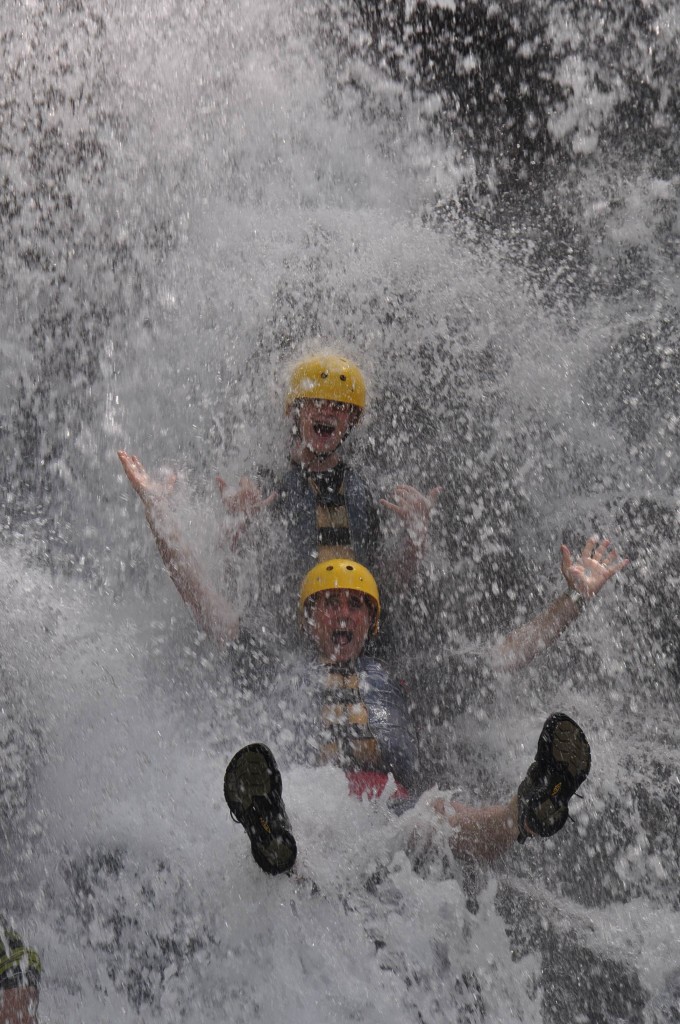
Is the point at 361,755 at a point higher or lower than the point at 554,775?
lower

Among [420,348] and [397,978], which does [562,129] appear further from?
[397,978]

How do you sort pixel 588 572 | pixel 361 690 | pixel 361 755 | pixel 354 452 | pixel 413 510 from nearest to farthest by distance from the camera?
pixel 361 755, pixel 361 690, pixel 588 572, pixel 413 510, pixel 354 452

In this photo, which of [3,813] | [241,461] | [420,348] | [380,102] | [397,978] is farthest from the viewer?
[380,102]

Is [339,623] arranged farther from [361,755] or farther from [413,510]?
[413,510]

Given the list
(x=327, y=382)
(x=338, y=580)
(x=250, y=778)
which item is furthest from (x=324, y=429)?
(x=250, y=778)

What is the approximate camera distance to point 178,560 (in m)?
3.60

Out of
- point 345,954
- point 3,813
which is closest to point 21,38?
point 3,813

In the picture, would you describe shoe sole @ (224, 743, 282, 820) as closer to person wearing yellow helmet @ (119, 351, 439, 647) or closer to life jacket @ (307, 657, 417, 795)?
life jacket @ (307, 657, 417, 795)

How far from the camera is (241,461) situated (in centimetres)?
455

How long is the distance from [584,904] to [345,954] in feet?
3.73

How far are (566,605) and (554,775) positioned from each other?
3.28 feet

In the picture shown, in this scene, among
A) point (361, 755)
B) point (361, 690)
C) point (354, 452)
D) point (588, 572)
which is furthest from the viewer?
point (354, 452)

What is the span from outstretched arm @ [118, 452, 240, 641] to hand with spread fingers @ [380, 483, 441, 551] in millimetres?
869

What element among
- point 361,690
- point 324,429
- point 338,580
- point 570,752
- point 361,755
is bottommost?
point 361,755
